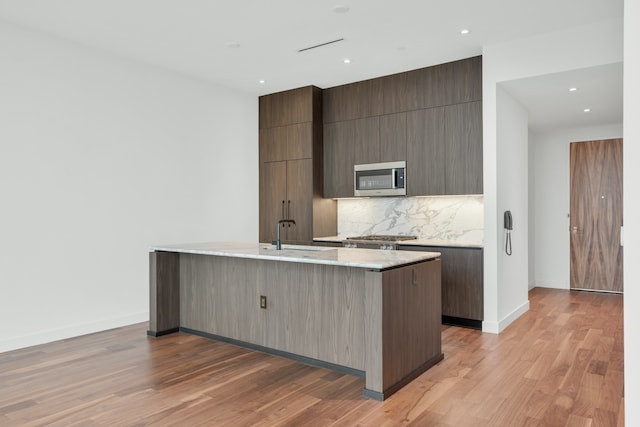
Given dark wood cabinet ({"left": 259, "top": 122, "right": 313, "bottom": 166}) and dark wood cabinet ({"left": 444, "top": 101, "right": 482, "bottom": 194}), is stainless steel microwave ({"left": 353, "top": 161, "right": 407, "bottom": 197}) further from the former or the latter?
dark wood cabinet ({"left": 259, "top": 122, "right": 313, "bottom": 166})

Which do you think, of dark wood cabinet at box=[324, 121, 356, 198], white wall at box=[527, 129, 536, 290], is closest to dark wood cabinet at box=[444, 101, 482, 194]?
dark wood cabinet at box=[324, 121, 356, 198]

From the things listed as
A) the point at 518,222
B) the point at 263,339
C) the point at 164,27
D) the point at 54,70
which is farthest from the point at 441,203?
the point at 54,70

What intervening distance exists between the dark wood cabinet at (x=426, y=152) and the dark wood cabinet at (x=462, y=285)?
74cm

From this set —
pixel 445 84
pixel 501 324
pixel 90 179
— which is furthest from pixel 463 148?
pixel 90 179

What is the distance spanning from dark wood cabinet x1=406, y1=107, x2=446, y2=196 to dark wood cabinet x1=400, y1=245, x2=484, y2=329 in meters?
0.74

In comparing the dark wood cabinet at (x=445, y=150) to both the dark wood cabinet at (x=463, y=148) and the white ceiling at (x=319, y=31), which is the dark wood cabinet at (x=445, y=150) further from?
the white ceiling at (x=319, y=31)

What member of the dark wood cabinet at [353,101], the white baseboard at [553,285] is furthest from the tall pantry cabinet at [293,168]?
the white baseboard at [553,285]

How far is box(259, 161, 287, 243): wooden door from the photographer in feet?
20.1

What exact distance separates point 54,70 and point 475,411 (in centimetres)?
449

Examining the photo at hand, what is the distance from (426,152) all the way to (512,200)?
106 centimetres

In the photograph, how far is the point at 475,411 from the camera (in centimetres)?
264

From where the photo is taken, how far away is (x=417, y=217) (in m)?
5.59

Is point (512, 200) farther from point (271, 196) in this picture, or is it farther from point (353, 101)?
point (271, 196)

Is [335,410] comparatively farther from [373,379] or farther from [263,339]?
[263,339]
